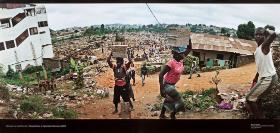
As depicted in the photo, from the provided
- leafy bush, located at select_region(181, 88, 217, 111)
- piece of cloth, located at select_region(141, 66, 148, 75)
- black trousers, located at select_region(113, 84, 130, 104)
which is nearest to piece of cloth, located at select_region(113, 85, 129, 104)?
black trousers, located at select_region(113, 84, 130, 104)

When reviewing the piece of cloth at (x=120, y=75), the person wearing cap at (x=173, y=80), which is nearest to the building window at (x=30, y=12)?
the piece of cloth at (x=120, y=75)

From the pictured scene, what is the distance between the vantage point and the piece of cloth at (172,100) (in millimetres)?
2889

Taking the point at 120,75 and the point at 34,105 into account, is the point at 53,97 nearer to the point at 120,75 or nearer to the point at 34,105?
the point at 34,105

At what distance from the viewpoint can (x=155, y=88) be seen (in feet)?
9.51

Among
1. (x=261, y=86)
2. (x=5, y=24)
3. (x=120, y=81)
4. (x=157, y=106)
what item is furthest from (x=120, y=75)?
(x=261, y=86)

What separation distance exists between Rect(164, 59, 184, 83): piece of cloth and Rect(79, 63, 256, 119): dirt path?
0.03m

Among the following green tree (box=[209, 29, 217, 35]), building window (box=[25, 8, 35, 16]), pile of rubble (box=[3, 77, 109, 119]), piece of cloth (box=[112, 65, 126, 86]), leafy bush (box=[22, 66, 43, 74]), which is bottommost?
pile of rubble (box=[3, 77, 109, 119])

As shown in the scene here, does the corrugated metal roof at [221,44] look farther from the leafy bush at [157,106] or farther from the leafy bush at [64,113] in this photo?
the leafy bush at [64,113]

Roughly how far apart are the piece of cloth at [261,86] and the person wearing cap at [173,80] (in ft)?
1.43

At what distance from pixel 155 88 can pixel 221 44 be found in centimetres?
50

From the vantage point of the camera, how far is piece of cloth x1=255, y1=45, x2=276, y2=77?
110 inches

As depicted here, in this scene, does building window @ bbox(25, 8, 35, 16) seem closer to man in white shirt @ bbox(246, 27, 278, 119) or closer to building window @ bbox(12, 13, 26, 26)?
building window @ bbox(12, 13, 26, 26)

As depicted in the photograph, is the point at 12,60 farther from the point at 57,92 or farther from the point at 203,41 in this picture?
the point at 203,41

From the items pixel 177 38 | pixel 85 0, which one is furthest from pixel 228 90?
pixel 85 0
